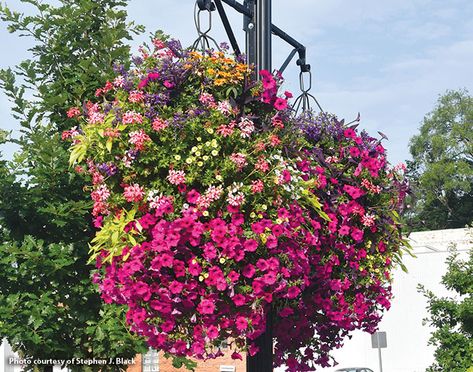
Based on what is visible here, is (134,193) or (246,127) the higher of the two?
(246,127)

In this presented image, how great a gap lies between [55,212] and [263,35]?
3.83 m

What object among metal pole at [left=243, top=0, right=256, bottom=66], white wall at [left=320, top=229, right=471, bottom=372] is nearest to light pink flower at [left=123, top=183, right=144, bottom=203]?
metal pole at [left=243, top=0, right=256, bottom=66]

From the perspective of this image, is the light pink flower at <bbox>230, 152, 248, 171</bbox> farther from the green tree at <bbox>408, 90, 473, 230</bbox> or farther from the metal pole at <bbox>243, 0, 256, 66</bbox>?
the green tree at <bbox>408, 90, 473, 230</bbox>

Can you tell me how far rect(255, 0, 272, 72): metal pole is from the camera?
5.37 m

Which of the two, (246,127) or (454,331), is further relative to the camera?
(454,331)

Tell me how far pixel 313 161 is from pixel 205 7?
136 centimetres

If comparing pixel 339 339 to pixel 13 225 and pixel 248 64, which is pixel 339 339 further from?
pixel 13 225

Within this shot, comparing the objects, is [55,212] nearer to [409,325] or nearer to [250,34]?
[250,34]

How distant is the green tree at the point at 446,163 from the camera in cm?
5487

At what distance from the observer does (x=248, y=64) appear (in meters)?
5.34

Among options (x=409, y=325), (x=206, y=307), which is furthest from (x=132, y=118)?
(x=409, y=325)

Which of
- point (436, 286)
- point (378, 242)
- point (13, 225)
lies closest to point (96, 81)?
point (13, 225)

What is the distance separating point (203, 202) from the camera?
14.7 ft

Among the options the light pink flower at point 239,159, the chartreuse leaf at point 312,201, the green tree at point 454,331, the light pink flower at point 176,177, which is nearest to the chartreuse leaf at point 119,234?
the light pink flower at point 176,177
